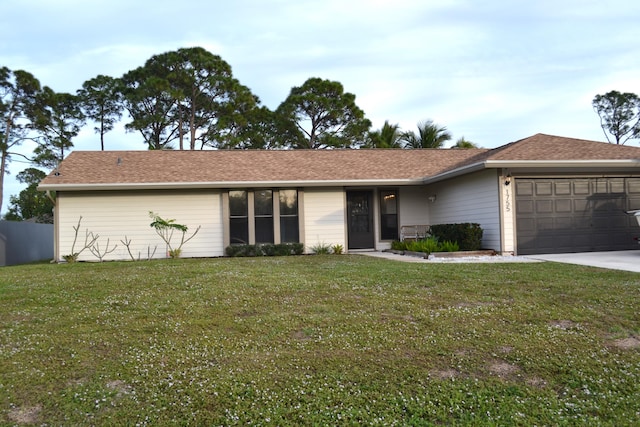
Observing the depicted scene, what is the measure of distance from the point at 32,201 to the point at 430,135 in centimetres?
2242

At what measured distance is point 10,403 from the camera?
10.6 ft

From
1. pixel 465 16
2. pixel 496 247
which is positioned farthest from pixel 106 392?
pixel 465 16

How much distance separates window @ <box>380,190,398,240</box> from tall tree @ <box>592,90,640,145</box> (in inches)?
1323

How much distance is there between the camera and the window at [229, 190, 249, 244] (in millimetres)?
14062

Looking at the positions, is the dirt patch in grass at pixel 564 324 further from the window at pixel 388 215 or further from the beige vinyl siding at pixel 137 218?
the beige vinyl siding at pixel 137 218

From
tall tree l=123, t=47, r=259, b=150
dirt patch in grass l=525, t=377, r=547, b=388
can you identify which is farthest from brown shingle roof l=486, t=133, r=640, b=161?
tall tree l=123, t=47, r=259, b=150

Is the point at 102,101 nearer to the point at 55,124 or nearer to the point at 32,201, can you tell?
the point at 55,124

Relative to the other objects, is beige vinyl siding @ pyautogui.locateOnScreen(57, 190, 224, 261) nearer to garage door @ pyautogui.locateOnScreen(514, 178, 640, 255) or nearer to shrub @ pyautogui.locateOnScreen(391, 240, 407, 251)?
shrub @ pyautogui.locateOnScreen(391, 240, 407, 251)

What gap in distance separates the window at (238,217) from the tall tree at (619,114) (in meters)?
37.6

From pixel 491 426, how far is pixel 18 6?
12230 millimetres

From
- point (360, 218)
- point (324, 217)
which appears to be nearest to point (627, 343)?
point (324, 217)

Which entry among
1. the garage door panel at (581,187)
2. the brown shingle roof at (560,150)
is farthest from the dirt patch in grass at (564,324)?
the garage door panel at (581,187)

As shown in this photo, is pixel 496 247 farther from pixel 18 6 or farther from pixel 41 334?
pixel 18 6

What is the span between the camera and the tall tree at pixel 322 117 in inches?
1045
